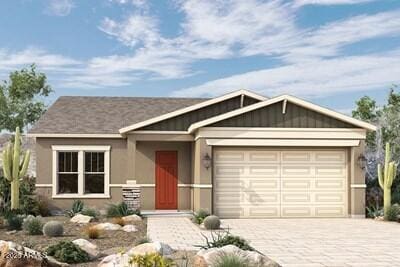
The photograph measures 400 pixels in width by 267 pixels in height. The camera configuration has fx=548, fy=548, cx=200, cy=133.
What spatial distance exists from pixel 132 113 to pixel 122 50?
425cm

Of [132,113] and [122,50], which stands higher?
[122,50]

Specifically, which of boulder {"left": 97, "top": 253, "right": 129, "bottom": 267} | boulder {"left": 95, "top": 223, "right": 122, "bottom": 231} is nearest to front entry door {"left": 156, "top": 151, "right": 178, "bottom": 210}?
boulder {"left": 95, "top": 223, "right": 122, "bottom": 231}

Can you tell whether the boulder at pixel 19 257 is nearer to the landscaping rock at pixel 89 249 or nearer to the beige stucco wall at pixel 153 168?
the landscaping rock at pixel 89 249

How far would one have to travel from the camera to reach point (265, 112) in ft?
64.9

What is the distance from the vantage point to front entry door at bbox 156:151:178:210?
2262 centimetres

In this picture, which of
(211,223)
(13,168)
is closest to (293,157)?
(211,223)

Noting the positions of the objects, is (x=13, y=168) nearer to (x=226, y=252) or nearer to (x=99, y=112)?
(x=99, y=112)

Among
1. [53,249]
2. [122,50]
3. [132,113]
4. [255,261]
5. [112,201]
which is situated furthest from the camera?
[122,50]

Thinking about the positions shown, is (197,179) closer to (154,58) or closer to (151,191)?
(151,191)

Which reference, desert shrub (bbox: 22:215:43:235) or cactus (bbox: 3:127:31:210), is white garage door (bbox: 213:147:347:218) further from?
cactus (bbox: 3:127:31:210)

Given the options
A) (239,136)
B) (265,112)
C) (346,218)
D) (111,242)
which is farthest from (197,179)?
(111,242)

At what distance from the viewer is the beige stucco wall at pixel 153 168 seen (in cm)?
2239

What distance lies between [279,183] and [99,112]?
30.9 feet

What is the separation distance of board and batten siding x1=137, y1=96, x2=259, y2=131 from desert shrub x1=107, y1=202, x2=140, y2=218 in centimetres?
311
